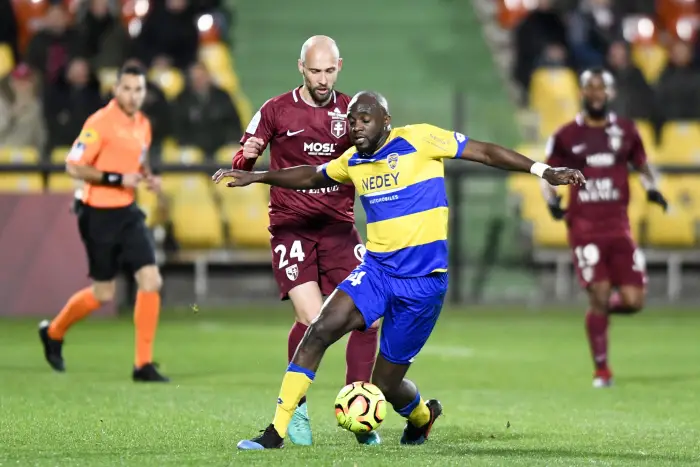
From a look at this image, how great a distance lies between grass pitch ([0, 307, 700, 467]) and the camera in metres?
7.52

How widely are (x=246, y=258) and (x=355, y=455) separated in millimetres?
11804

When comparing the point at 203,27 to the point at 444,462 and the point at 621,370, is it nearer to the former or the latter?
the point at 621,370

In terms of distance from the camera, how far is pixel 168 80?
20.4 meters

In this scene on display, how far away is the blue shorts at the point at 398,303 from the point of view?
300 inches

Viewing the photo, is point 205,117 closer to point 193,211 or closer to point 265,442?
point 193,211

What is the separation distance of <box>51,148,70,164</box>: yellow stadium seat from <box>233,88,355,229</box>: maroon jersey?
1006cm

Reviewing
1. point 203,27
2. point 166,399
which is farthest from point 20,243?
point 166,399

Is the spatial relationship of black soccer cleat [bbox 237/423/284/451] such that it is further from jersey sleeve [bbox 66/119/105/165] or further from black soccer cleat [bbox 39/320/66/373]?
black soccer cleat [bbox 39/320/66/373]

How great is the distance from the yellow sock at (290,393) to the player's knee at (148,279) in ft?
15.1

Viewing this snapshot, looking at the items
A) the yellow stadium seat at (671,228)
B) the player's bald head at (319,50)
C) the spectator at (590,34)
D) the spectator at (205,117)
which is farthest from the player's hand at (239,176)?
the spectator at (590,34)

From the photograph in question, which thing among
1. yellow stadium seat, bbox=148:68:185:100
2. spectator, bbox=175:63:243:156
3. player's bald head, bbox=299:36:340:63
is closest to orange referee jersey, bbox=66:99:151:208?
player's bald head, bbox=299:36:340:63

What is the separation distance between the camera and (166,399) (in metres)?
10.2

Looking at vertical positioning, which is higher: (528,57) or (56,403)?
Answer: (528,57)

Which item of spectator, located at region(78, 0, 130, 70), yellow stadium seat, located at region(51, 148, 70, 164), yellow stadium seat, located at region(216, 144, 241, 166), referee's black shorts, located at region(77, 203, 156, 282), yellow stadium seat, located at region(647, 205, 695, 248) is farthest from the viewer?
spectator, located at region(78, 0, 130, 70)
